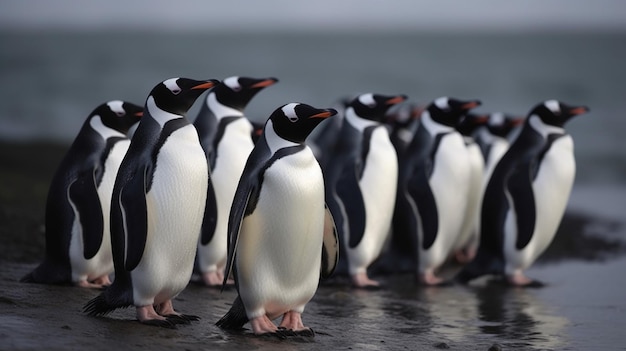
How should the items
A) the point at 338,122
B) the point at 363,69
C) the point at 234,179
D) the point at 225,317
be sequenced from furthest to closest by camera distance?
the point at 363,69 → the point at 338,122 → the point at 234,179 → the point at 225,317

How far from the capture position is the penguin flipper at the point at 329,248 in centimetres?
609

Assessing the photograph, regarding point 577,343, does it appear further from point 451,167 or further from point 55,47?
point 55,47

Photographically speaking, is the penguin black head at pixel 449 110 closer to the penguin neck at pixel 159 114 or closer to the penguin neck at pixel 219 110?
the penguin neck at pixel 219 110

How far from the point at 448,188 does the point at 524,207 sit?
55cm

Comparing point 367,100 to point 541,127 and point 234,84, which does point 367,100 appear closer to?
point 234,84

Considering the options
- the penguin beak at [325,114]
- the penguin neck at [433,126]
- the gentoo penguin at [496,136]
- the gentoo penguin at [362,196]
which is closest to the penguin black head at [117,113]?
the penguin beak at [325,114]

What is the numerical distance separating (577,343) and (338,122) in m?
6.22

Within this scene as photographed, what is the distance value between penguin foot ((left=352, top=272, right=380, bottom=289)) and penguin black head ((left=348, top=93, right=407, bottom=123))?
3.59 ft

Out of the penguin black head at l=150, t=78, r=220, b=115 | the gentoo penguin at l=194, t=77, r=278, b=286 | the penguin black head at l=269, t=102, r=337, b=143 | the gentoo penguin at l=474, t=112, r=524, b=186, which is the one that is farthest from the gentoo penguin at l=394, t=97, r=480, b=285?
the penguin black head at l=150, t=78, r=220, b=115

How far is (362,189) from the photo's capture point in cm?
823

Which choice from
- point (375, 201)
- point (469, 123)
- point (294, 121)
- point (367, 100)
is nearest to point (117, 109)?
point (294, 121)

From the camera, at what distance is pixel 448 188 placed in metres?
8.77

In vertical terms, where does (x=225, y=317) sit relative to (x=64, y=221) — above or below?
below

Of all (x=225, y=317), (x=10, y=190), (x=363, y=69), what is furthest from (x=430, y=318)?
(x=363, y=69)
